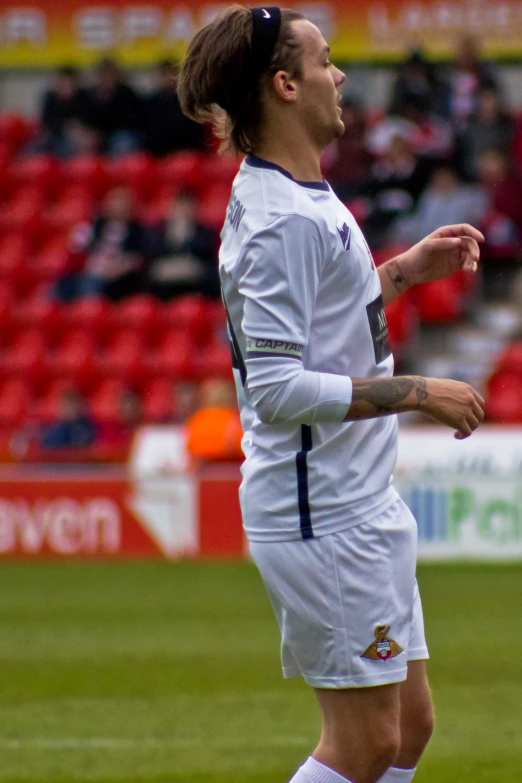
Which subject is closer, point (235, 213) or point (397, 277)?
point (235, 213)

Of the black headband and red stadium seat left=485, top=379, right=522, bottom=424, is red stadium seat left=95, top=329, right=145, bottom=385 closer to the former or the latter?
red stadium seat left=485, top=379, right=522, bottom=424

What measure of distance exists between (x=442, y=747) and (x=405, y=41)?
12.1 meters

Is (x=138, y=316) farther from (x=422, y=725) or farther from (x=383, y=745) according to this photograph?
(x=383, y=745)

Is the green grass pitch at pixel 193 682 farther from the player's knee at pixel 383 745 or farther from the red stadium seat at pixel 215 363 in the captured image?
the red stadium seat at pixel 215 363

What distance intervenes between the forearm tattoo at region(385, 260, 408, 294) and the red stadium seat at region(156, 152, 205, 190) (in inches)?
514

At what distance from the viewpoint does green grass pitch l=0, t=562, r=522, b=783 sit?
4961mm

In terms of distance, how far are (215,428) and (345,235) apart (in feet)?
32.3

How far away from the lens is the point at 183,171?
1638cm

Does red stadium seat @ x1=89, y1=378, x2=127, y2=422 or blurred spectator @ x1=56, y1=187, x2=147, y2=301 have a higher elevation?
blurred spectator @ x1=56, y1=187, x2=147, y2=301

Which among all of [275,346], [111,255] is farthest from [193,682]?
[111,255]

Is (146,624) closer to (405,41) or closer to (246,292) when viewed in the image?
(246,292)

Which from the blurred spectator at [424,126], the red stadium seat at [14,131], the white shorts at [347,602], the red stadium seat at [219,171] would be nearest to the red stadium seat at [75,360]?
the red stadium seat at [219,171]

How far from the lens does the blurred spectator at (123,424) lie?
1364 centimetres

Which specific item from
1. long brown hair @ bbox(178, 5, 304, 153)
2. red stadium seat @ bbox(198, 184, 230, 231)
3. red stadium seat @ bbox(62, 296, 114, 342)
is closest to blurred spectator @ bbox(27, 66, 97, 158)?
red stadium seat @ bbox(198, 184, 230, 231)
